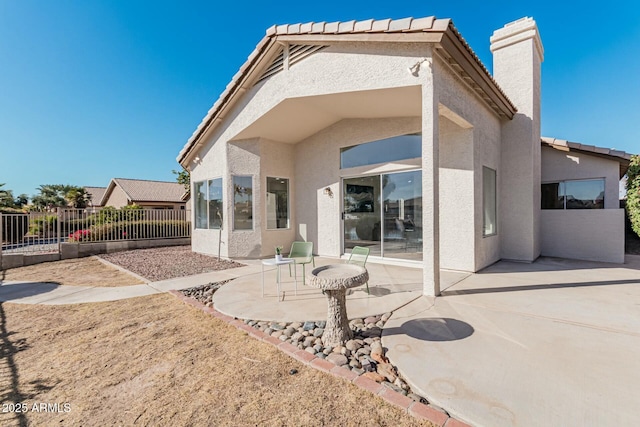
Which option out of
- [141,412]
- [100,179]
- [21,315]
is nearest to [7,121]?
[21,315]

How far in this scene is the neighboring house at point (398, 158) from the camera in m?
6.02

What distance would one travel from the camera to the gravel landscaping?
27.8 feet

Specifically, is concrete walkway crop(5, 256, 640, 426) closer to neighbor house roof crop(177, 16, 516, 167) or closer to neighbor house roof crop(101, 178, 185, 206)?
neighbor house roof crop(177, 16, 516, 167)

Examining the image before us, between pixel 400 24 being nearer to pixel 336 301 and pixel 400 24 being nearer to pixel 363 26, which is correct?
pixel 363 26

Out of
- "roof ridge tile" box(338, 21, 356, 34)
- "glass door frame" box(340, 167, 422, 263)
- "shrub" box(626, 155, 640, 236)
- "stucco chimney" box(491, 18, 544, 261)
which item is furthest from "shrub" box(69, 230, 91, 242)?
"shrub" box(626, 155, 640, 236)

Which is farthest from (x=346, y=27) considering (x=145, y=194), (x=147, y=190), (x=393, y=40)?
(x=147, y=190)

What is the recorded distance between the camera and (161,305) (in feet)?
18.4

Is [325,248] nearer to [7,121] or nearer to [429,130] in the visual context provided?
[429,130]

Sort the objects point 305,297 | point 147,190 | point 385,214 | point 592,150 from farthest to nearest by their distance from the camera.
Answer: point 147,190
point 592,150
point 385,214
point 305,297

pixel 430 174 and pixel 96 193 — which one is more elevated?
pixel 96 193

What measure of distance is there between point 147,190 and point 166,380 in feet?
117

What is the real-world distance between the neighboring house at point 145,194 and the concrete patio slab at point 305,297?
26270 millimetres

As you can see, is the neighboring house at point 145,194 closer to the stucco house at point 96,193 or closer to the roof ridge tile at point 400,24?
Answer: the stucco house at point 96,193

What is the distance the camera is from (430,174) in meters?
5.45
